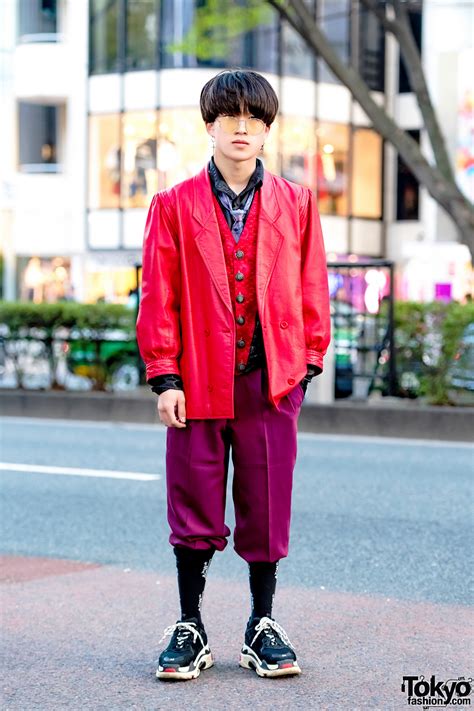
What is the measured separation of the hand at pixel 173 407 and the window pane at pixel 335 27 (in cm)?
3158

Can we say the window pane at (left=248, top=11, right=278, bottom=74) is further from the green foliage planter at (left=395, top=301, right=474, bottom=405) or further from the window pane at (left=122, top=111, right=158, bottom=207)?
the green foliage planter at (left=395, top=301, right=474, bottom=405)

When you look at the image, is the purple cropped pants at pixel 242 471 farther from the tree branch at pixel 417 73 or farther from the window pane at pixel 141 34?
the window pane at pixel 141 34

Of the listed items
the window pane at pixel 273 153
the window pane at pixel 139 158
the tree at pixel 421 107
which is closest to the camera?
the tree at pixel 421 107

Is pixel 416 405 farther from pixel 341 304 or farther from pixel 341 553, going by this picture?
pixel 341 553

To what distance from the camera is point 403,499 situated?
8.91 m

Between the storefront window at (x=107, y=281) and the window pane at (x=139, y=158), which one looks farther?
the storefront window at (x=107, y=281)

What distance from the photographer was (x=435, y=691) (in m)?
4.12

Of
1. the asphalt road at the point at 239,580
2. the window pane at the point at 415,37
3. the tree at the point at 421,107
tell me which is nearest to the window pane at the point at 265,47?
the window pane at the point at 415,37

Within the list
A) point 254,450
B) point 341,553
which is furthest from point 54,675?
point 341,553

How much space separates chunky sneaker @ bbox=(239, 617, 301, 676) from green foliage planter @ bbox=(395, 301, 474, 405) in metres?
9.74

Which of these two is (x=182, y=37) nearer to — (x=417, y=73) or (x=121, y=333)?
(x=417, y=73)

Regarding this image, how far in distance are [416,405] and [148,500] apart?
19.3ft

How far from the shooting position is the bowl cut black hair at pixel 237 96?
13.8ft

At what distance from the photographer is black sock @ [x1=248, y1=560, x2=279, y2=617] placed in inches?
172
